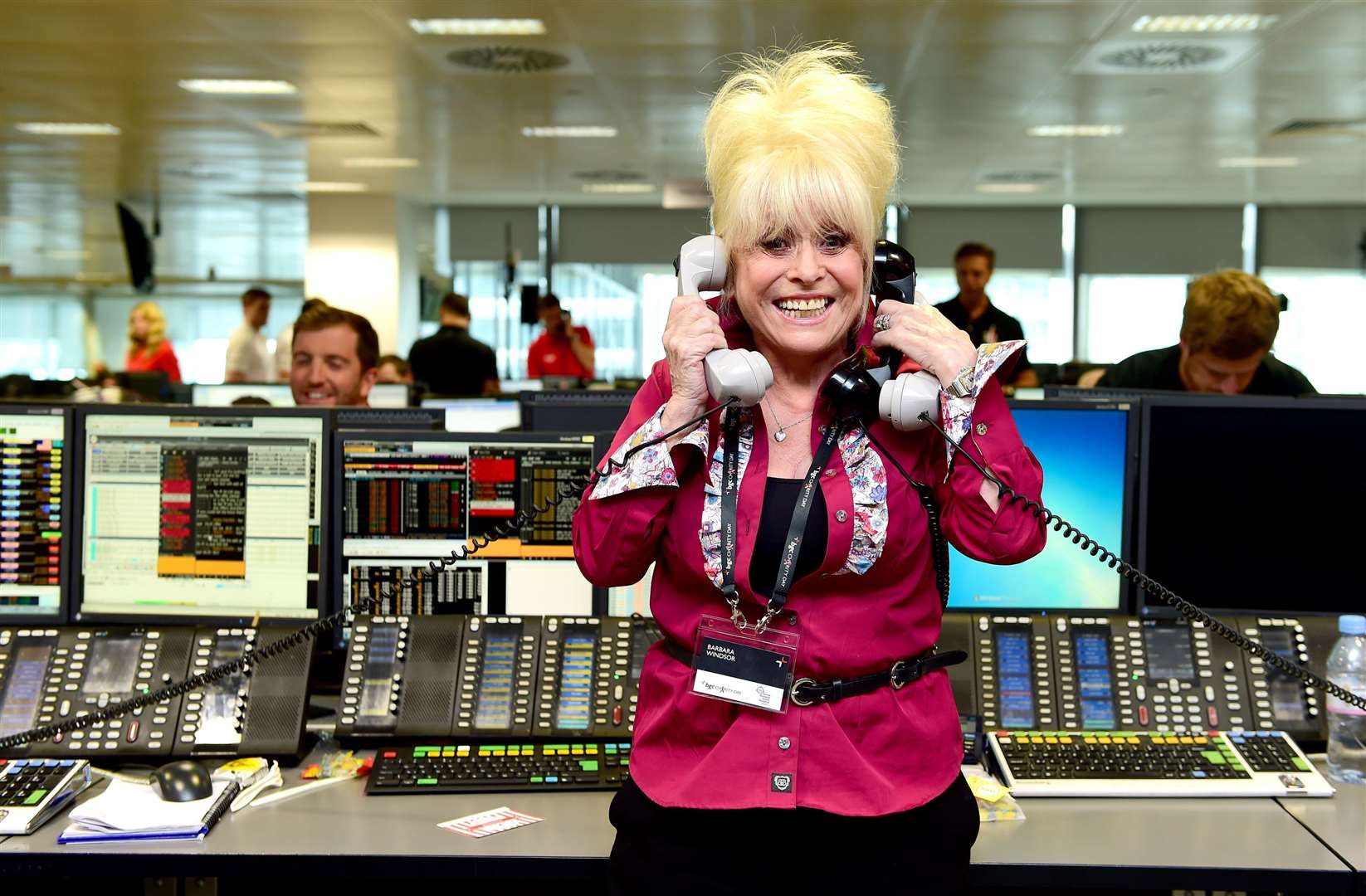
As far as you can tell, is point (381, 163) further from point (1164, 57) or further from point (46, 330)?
point (46, 330)

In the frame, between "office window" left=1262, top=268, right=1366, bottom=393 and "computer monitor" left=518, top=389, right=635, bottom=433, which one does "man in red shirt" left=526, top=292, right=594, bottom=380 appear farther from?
"office window" left=1262, top=268, right=1366, bottom=393

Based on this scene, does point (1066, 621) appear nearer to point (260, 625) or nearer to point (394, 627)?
point (394, 627)

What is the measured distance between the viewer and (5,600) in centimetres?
209

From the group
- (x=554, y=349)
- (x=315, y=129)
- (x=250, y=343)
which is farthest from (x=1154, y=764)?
(x=315, y=129)

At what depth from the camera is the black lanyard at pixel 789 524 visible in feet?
4.35

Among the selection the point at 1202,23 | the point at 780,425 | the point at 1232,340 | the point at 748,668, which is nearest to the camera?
the point at 748,668

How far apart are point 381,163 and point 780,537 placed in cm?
973

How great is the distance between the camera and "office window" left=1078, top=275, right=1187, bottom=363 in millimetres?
13086

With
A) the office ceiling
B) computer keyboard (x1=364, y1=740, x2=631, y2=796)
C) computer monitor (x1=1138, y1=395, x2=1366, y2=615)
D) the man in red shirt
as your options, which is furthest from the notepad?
the man in red shirt

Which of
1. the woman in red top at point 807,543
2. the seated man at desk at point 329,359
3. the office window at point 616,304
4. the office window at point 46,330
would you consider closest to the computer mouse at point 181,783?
the woman in red top at point 807,543

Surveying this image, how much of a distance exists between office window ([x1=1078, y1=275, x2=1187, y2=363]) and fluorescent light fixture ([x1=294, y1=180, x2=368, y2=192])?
7.11m

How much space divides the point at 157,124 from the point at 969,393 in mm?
8577

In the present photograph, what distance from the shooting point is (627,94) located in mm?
7801

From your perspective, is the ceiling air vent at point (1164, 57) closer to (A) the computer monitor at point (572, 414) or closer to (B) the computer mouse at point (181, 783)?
(A) the computer monitor at point (572, 414)
